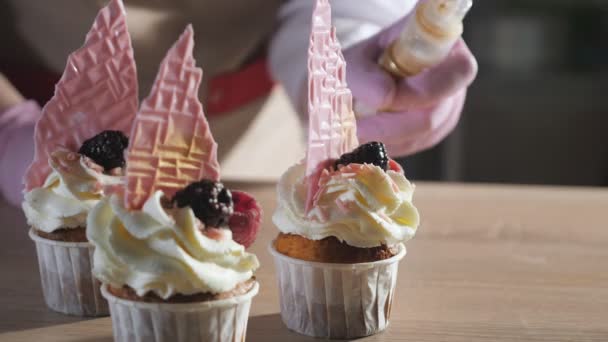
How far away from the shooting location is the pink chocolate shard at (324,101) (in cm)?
128

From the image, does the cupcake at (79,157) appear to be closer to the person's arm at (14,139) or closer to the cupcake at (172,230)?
the cupcake at (172,230)

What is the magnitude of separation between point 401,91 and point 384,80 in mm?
75

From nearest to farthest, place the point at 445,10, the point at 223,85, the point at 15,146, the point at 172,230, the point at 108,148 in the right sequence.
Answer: the point at 172,230, the point at 108,148, the point at 445,10, the point at 15,146, the point at 223,85

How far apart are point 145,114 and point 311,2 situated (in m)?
1.28

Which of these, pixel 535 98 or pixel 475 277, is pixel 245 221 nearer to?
pixel 475 277

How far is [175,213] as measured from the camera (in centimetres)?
113

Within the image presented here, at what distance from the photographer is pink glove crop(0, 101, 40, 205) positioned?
196cm

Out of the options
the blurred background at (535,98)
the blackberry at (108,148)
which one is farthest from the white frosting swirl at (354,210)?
the blurred background at (535,98)

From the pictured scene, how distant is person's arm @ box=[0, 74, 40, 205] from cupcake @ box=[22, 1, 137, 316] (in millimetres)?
557

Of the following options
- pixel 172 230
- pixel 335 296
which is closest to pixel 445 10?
pixel 335 296

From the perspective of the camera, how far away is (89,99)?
143cm

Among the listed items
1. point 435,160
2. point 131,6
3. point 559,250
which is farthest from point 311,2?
point 435,160

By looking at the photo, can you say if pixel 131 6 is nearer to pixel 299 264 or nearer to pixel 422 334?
pixel 299 264

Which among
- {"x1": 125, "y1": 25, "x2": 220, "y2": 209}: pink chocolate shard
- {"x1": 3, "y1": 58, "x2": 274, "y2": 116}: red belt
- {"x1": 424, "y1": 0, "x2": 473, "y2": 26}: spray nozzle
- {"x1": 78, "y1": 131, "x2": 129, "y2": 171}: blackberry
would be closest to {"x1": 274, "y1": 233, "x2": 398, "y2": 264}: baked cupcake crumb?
{"x1": 125, "y1": 25, "x2": 220, "y2": 209}: pink chocolate shard
